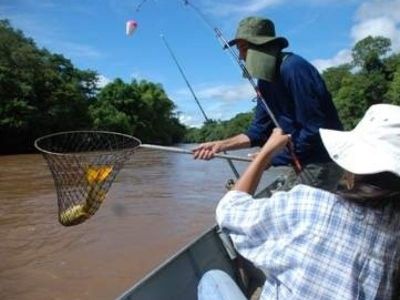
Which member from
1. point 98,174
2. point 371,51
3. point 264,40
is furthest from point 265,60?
point 371,51

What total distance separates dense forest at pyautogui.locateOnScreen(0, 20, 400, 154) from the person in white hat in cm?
2863

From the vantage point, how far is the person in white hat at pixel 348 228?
182 centimetres

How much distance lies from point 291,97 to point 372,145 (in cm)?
178

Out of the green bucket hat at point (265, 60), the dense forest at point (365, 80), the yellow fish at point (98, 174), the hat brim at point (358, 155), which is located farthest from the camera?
the dense forest at point (365, 80)

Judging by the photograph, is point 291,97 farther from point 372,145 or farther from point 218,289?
point 372,145

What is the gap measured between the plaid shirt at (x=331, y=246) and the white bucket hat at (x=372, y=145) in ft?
0.45

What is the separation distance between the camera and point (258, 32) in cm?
362

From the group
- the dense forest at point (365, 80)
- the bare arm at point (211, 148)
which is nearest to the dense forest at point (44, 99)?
the dense forest at point (365, 80)

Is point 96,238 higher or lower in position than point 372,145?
lower

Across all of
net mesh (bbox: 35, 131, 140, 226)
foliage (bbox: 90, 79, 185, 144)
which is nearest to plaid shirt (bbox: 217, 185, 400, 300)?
net mesh (bbox: 35, 131, 140, 226)

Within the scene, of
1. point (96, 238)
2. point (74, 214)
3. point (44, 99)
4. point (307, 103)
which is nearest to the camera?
point (307, 103)

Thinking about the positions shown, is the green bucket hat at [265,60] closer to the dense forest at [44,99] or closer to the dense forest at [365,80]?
Result: the dense forest at [44,99]

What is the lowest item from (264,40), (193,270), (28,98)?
(28,98)

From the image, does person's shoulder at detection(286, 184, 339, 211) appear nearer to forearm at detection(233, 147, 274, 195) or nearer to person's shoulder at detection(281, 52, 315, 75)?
forearm at detection(233, 147, 274, 195)
